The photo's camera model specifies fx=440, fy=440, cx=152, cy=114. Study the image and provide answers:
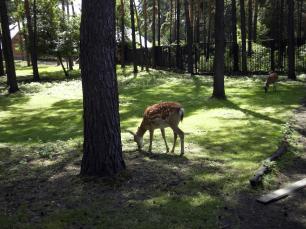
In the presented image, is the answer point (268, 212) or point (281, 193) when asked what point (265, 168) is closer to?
point (281, 193)

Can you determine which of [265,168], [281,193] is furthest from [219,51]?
[281,193]

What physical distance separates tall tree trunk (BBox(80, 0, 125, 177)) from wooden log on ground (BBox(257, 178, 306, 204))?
10.0 ft

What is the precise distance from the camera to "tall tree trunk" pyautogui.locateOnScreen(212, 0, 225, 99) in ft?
65.3

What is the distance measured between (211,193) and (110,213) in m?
2.05

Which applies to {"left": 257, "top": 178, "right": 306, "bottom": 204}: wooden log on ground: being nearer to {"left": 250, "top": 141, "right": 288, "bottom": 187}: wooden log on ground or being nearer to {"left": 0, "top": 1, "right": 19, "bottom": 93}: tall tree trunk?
{"left": 250, "top": 141, "right": 288, "bottom": 187}: wooden log on ground

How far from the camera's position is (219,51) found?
797 inches

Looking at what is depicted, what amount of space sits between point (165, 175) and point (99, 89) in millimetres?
2343

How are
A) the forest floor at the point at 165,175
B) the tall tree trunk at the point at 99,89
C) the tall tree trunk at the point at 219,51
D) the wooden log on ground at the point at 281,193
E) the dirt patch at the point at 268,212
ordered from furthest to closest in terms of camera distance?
the tall tree trunk at the point at 219,51 < the tall tree trunk at the point at 99,89 < the wooden log on ground at the point at 281,193 < the forest floor at the point at 165,175 < the dirt patch at the point at 268,212

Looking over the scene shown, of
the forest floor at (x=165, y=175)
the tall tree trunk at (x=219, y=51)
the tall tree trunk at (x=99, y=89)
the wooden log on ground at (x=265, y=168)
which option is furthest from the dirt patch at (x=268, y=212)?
the tall tree trunk at (x=219, y=51)

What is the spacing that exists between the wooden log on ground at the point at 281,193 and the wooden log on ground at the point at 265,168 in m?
0.51

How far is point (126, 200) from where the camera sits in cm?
814

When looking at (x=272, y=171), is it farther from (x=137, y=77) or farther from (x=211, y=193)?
(x=137, y=77)

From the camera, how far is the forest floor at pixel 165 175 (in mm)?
7422

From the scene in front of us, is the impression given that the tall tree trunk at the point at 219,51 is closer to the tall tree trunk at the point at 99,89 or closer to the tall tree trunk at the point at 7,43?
the tall tree trunk at the point at 99,89
